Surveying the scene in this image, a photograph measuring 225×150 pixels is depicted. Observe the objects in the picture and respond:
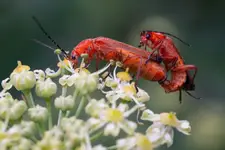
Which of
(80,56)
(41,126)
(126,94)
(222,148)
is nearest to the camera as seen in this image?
(41,126)

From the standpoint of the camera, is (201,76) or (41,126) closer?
(41,126)

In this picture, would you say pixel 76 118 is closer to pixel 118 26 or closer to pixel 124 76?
pixel 124 76

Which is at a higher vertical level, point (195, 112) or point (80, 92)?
point (80, 92)

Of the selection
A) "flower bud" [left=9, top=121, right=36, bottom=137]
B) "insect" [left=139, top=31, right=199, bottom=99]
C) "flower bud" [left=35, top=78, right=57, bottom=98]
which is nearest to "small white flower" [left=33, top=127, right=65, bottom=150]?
"flower bud" [left=9, top=121, right=36, bottom=137]

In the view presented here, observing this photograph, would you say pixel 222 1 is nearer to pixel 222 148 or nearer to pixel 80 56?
pixel 222 148

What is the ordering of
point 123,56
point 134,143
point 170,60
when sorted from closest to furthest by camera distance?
point 134,143, point 123,56, point 170,60

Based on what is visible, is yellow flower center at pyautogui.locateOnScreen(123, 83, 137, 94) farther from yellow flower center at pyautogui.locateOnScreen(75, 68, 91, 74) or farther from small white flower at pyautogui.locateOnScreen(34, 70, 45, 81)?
small white flower at pyautogui.locateOnScreen(34, 70, 45, 81)

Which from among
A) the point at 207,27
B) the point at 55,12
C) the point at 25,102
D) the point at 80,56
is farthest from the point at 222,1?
the point at 25,102

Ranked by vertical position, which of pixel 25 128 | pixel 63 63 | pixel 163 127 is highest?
pixel 63 63

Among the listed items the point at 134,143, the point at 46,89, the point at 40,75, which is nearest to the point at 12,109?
the point at 46,89
